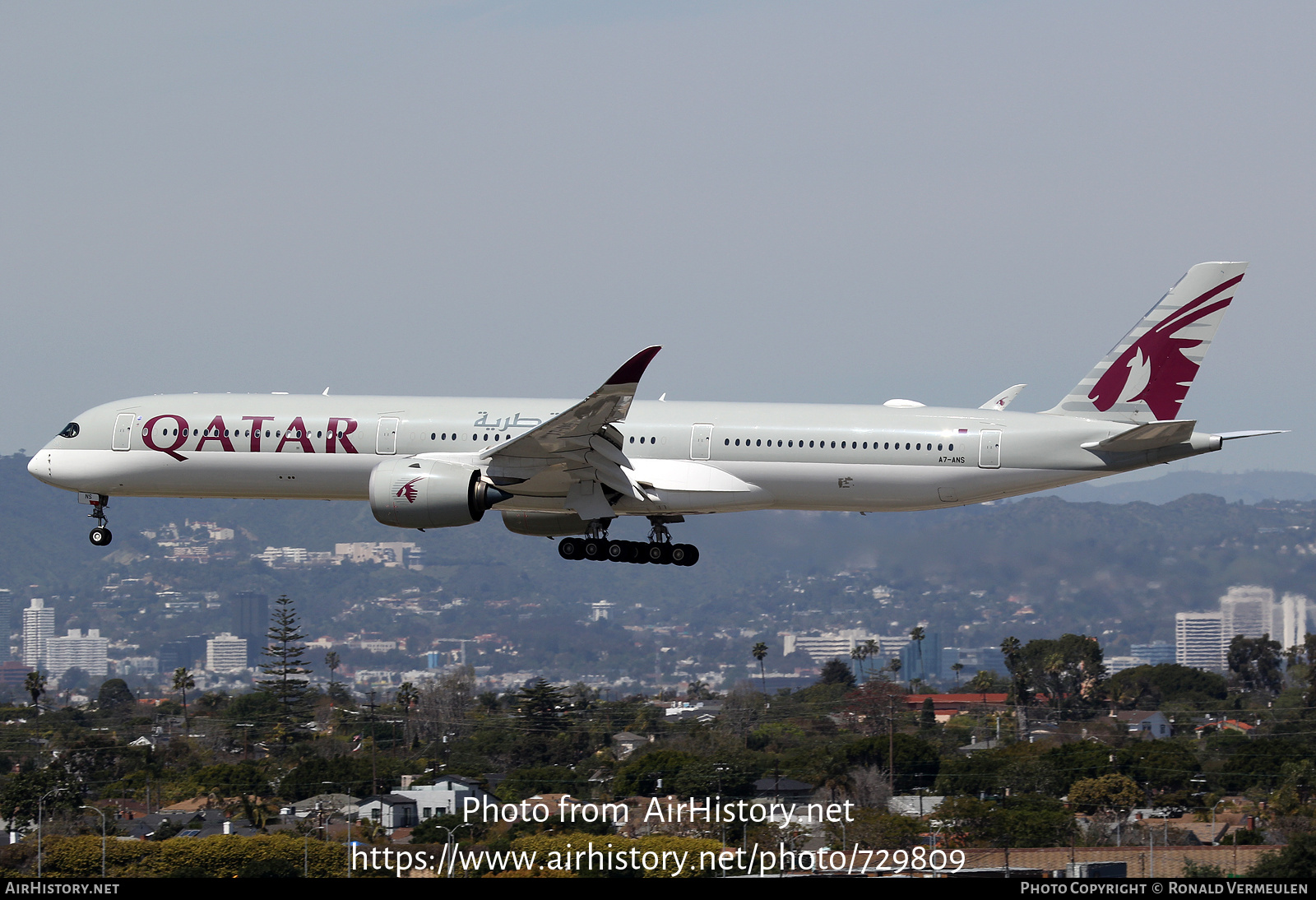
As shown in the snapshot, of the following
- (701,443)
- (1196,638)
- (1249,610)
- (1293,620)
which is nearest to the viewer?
(701,443)

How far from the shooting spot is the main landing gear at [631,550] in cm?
4250

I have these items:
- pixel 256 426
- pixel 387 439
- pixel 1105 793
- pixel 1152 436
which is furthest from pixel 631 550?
pixel 1105 793

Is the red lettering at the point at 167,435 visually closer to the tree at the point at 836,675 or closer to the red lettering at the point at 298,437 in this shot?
the red lettering at the point at 298,437

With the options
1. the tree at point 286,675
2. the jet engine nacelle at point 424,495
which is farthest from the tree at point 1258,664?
the jet engine nacelle at point 424,495

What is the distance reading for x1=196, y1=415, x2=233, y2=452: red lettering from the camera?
42188mm

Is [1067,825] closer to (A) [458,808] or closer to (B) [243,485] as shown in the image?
(A) [458,808]

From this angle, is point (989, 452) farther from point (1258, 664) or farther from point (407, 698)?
point (1258, 664)

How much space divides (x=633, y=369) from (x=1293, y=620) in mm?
142054

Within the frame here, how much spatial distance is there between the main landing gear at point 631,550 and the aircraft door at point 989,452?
27.9ft

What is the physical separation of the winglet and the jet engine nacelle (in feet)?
17.7

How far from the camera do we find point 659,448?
40812 mm

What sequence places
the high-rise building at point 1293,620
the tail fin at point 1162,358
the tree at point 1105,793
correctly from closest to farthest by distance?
the tail fin at point 1162,358, the tree at point 1105,793, the high-rise building at point 1293,620

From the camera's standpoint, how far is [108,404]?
1757 inches

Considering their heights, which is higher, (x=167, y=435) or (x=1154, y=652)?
(x=167, y=435)
